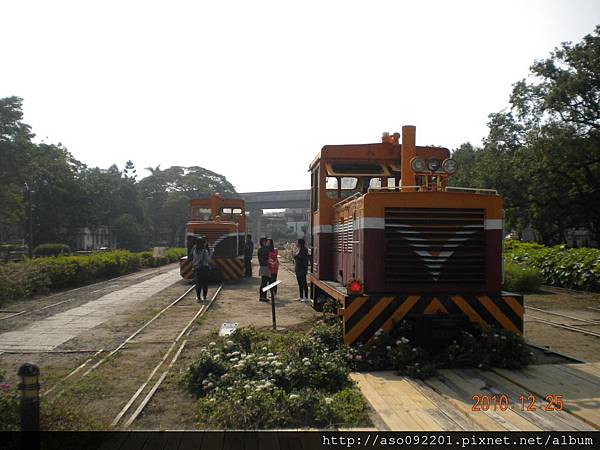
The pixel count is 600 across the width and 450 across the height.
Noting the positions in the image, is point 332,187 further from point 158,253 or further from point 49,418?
point 158,253

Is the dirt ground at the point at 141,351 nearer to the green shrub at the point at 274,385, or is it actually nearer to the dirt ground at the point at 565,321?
the green shrub at the point at 274,385

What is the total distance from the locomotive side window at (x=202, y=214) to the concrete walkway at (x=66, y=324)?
659 cm

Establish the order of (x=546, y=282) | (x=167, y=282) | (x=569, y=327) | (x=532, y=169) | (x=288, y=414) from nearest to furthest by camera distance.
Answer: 1. (x=288, y=414)
2. (x=569, y=327)
3. (x=546, y=282)
4. (x=167, y=282)
5. (x=532, y=169)

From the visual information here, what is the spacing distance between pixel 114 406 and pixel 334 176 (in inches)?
202

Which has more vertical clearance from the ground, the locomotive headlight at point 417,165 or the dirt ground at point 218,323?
the locomotive headlight at point 417,165

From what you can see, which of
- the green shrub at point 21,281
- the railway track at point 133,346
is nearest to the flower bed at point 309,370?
the railway track at point 133,346

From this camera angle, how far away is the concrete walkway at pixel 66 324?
9.05 m

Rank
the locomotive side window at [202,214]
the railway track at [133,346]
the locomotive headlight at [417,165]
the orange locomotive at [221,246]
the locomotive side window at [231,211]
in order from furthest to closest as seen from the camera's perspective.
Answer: the locomotive side window at [231,211]
the locomotive side window at [202,214]
the orange locomotive at [221,246]
the locomotive headlight at [417,165]
the railway track at [133,346]

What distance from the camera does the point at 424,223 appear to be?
6926 mm

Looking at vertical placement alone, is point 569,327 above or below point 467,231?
below

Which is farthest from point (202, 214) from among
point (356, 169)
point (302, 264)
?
point (356, 169)

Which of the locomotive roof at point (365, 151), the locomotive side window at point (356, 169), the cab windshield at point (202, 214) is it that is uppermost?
the locomotive roof at point (365, 151)

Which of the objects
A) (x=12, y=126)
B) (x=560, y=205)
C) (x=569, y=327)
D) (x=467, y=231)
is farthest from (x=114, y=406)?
(x=12, y=126)

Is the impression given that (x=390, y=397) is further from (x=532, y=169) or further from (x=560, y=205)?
(x=560, y=205)
